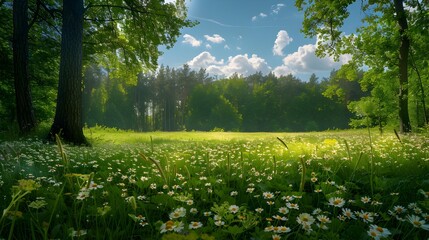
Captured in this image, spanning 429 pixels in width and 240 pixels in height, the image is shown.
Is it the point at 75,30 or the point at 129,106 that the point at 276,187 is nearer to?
the point at 75,30

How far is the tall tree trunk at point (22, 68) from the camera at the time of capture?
11352 millimetres

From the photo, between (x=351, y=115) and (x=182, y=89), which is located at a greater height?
(x=182, y=89)

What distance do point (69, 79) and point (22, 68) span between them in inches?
133

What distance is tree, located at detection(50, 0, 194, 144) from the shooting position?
9.82 m

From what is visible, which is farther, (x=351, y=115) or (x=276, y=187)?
(x=351, y=115)

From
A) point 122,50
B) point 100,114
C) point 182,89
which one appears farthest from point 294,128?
point 122,50

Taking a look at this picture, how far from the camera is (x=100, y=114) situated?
7975cm

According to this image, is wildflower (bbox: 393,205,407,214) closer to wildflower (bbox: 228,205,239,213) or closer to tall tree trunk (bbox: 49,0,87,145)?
wildflower (bbox: 228,205,239,213)

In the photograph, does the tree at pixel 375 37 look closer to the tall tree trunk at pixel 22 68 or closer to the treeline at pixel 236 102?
the tall tree trunk at pixel 22 68

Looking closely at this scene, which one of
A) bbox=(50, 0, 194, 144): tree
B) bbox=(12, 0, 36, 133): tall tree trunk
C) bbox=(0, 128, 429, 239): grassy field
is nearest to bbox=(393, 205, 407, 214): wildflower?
bbox=(0, 128, 429, 239): grassy field

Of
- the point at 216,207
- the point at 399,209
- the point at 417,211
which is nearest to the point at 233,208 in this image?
the point at 216,207

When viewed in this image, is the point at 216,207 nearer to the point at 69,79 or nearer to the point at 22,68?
the point at 69,79

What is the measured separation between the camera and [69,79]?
9828 mm

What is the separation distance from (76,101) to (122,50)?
20.2 feet
